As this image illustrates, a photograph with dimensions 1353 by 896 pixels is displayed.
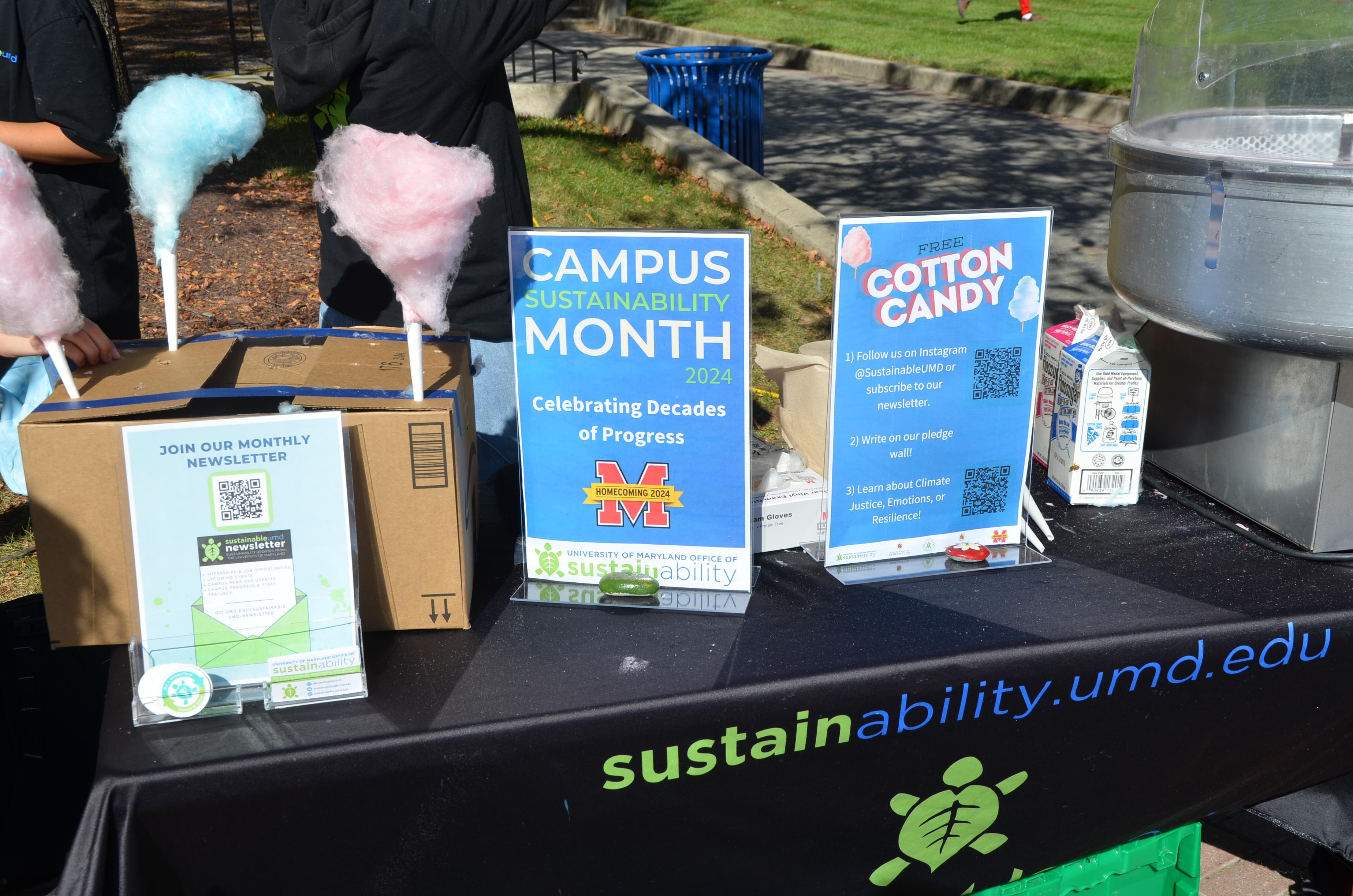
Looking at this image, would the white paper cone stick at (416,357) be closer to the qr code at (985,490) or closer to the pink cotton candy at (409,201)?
the pink cotton candy at (409,201)

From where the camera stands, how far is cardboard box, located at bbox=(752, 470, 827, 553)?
66.3 inches

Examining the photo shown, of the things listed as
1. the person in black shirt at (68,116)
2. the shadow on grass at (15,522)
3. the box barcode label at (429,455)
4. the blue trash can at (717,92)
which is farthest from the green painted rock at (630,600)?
the blue trash can at (717,92)

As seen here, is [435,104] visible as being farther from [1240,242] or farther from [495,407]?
[1240,242]

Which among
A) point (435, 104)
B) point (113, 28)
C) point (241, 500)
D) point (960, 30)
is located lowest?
point (241, 500)

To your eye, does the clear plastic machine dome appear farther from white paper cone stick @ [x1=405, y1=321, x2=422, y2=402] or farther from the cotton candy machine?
white paper cone stick @ [x1=405, y1=321, x2=422, y2=402]

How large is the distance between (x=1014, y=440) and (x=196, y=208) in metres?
6.04

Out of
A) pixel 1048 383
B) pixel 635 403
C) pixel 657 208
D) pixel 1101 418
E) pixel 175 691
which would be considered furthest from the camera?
pixel 657 208

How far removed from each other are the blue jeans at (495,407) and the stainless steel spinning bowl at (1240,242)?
42.5 inches

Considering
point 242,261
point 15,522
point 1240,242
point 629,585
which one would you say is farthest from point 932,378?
point 242,261

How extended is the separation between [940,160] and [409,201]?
25.8ft

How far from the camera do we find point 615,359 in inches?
60.0

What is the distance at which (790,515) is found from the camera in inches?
66.9

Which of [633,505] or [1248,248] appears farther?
[633,505]

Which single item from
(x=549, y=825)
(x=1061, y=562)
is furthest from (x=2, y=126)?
(x=1061, y=562)
